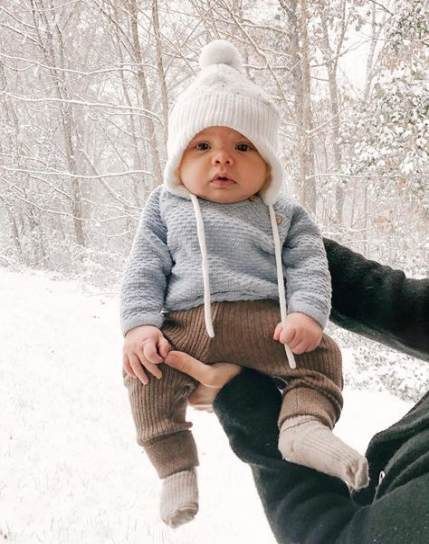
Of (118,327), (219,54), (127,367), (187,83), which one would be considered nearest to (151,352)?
(127,367)

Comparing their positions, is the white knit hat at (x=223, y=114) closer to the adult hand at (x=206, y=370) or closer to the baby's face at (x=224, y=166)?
the baby's face at (x=224, y=166)

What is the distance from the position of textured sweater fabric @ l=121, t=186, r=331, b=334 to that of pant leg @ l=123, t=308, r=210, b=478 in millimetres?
90

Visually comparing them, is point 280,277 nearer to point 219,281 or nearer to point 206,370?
point 219,281

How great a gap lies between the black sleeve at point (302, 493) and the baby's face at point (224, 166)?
0.53m

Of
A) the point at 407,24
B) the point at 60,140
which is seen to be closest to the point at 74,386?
the point at 407,24

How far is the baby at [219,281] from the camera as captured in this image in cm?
138

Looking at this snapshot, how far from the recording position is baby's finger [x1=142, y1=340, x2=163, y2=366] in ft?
4.41

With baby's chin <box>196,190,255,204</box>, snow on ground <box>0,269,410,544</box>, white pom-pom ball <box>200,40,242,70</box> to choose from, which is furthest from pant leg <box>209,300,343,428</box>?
snow on ground <box>0,269,410,544</box>

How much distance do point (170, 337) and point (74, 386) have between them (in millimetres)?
5363

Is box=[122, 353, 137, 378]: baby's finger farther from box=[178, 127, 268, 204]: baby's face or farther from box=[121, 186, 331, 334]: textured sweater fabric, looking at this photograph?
box=[178, 127, 268, 204]: baby's face

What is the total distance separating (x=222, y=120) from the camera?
1481 millimetres

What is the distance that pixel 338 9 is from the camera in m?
8.45

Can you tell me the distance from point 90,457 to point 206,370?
3900 millimetres

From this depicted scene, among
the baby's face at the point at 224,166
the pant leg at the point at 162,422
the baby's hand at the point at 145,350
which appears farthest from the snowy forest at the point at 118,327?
the baby's face at the point at 224,166
